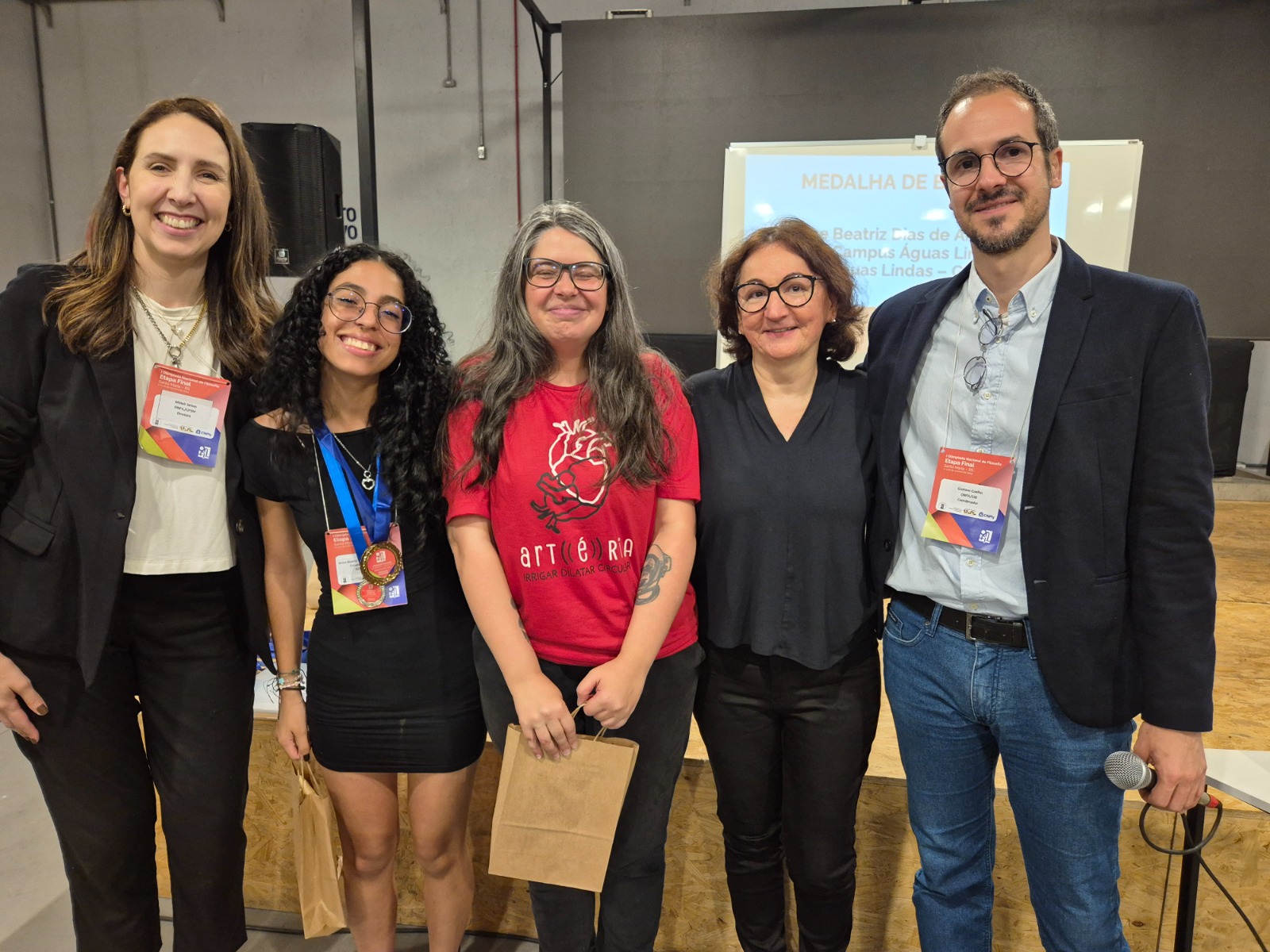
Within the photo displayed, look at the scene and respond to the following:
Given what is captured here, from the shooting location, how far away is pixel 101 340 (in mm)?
1303

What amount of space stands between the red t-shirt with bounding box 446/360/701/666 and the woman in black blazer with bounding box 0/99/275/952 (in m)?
0.49

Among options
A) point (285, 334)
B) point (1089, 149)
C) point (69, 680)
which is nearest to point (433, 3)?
point (1089, 149)

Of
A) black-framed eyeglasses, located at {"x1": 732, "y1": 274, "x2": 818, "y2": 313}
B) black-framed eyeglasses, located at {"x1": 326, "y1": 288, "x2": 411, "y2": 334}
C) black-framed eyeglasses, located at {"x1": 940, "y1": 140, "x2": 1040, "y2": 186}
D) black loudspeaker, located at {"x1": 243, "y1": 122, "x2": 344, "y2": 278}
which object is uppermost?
black loudspeaker, located at {"x1": 243, "y1": 122, "x2": 344, "y2": 278}

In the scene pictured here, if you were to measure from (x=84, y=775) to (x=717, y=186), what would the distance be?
4.46 m

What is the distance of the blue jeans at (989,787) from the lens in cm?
125

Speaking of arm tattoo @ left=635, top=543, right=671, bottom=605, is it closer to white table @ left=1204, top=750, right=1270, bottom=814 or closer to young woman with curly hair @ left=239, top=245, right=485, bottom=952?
young woman with curly hair @ left=239, top=245, right=485, bottom=952

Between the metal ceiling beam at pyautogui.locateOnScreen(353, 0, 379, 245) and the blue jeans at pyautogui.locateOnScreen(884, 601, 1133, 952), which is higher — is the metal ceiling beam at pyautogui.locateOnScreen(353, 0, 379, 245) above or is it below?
above

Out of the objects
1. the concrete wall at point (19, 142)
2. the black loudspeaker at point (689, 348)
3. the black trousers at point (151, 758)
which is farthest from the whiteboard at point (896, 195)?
the concrete wall at point (19, 142)

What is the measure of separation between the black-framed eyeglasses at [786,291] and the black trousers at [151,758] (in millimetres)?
1105

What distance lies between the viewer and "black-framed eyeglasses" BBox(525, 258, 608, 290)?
132 cm

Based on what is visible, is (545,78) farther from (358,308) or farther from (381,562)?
(381,562)

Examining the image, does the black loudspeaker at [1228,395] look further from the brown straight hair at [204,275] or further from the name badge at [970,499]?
the brown straight hair at [204,275]

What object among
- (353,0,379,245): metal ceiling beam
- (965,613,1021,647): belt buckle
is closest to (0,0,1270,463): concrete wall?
(353,0,379,245): metal ceiling beam

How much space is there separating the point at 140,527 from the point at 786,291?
124 centimetres
